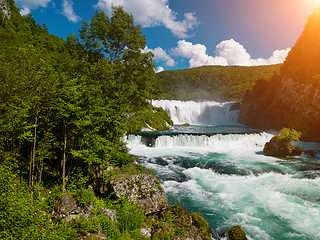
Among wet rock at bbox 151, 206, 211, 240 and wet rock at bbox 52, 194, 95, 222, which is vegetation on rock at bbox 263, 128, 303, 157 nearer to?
wet rock at bbox 151, 206, 211, 240

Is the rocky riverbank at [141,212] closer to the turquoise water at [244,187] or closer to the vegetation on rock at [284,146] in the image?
the turquoise water at [244,187]

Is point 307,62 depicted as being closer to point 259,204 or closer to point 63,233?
point 259,204

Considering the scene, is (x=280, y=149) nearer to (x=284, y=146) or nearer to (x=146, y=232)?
(x=284, y=146)

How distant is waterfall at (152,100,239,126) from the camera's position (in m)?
52.0

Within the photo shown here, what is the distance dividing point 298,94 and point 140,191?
131 feet

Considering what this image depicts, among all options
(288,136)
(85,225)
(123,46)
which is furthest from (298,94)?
(85,225)

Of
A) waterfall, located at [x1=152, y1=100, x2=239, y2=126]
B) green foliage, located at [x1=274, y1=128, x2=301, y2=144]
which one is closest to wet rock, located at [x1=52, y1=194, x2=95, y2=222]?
green foliage, located at [x1=274, y1=128, x2=301, y2=144]

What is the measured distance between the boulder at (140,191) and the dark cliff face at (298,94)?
3425cm

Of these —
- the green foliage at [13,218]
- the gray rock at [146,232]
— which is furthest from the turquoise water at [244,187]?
the green foliage at [13,218]

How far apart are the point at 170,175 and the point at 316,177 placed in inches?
460

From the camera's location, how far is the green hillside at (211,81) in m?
114

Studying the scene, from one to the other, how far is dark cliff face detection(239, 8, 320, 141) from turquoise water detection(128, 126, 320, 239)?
15413mm

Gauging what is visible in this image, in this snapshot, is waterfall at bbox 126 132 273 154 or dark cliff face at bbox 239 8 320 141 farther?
dark cliff face at bbox 239 8 320 141

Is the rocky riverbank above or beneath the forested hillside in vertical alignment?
beneath
